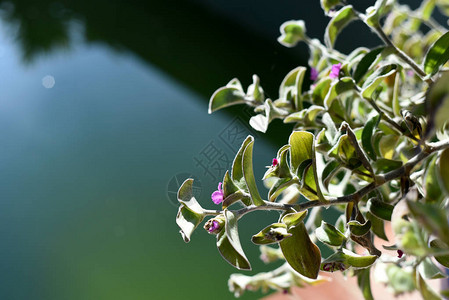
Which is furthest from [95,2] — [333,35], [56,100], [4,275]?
[333,35]

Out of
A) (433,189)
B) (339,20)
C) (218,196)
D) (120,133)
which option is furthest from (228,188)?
(120,133)

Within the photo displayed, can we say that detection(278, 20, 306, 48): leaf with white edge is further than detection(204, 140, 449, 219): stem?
Yes

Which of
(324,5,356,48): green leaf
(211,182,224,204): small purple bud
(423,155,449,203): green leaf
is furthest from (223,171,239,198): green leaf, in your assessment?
(324,5,356,48): green leaf

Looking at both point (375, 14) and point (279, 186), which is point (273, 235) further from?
point (375, 14)

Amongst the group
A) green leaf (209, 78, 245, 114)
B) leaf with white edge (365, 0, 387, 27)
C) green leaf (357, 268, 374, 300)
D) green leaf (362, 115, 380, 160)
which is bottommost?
green leaf (357, 268, 374, 300)

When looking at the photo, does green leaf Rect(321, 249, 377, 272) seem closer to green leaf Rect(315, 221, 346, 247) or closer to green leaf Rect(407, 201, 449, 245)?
green leaf Rect(315, 221, 346, 247)

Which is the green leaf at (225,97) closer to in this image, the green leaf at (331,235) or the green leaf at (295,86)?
the green leaf at (295,86)
